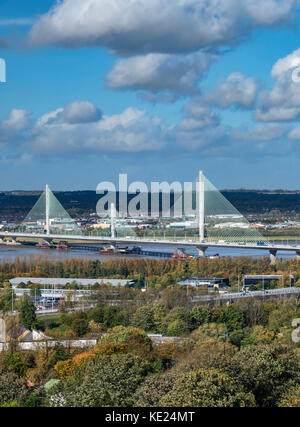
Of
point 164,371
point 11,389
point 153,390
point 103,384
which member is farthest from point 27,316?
point 153,390

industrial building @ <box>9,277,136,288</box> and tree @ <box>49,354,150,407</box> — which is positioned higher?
tree @ <box>49,354,150,407</box>

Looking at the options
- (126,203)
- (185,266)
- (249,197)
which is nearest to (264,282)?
(185,266)

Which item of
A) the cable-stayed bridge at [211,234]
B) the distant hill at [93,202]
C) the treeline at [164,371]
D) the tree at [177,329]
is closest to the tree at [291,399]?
the treeline at [164,371]

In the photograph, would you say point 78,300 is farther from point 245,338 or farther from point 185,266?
point 185,266

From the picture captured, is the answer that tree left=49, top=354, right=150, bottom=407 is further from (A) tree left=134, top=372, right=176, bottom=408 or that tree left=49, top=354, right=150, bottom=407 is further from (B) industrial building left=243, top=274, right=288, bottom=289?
(B) industrial building left=243, top=274, right=288, bottom=289

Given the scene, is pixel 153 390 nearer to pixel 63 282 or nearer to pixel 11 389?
pixel 11 389

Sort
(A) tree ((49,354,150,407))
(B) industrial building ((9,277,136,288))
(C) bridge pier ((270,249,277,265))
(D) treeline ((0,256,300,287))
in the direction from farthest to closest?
(C) bridge pier ((270,249,277,265)) → (D) treeline ((0,256,300,287)) → (B) industrial building ((9,277,136,288)) → (A) tree ((49,354,150,407))

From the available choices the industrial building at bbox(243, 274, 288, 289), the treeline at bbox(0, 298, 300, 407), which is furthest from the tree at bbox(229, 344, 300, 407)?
the industrial building at bbox(243, 274, 288, 289)

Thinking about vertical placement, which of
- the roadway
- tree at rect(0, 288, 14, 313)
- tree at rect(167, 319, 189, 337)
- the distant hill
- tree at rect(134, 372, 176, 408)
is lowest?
tree at rect(167, 319, 189, 337)
